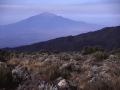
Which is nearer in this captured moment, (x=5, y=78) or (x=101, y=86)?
(x=101, y=86)

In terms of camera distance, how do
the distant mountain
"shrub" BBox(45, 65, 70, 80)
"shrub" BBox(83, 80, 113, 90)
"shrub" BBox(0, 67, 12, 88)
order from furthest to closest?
1. the distant mountain
2. "shrub" BBox(45, 65, 70, 80)
3. "shrub" BBox(0, 67, 12, 88)
4. "shrub" BBox(83, 80, 113, 90)

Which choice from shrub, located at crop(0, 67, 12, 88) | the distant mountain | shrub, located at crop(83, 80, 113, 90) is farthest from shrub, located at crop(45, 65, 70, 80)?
the distant mountain

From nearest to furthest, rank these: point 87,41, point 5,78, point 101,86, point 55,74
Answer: point 101,86
point 5,78
point 55,74
point 87,41

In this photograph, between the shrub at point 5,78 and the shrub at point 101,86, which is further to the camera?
the shrub at point 5,78

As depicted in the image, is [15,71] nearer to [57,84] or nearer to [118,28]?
[57,84]

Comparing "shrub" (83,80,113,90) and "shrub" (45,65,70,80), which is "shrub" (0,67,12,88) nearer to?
"shrub" (45,65,70,80)

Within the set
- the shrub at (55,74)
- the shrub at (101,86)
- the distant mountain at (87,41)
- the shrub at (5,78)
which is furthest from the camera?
the distant mountain at (87,41)

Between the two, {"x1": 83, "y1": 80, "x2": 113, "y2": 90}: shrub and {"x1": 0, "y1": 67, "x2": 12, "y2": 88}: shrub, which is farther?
{"x1": 0, "y1": 67, "x2": 12, "y2": 88}: shrub

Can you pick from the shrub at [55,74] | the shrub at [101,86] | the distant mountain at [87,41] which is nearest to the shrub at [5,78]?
the shrub at [55,74]

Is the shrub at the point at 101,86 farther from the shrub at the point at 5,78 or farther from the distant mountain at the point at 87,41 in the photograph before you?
the distant mountain at the point at 87,41

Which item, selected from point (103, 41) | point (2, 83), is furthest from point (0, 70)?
point (103, 41)

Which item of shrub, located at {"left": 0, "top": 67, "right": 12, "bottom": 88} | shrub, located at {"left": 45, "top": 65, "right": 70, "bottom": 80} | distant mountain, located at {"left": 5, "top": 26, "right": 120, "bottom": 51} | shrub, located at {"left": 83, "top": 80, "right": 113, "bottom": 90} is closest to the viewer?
shrub, located at {"left": 83, "top": 80, "right": 113, "bottom": 90}

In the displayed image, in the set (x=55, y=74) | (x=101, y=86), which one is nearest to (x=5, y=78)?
(x=55, y=74)

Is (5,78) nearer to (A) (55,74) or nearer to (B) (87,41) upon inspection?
(A) (55,74)
